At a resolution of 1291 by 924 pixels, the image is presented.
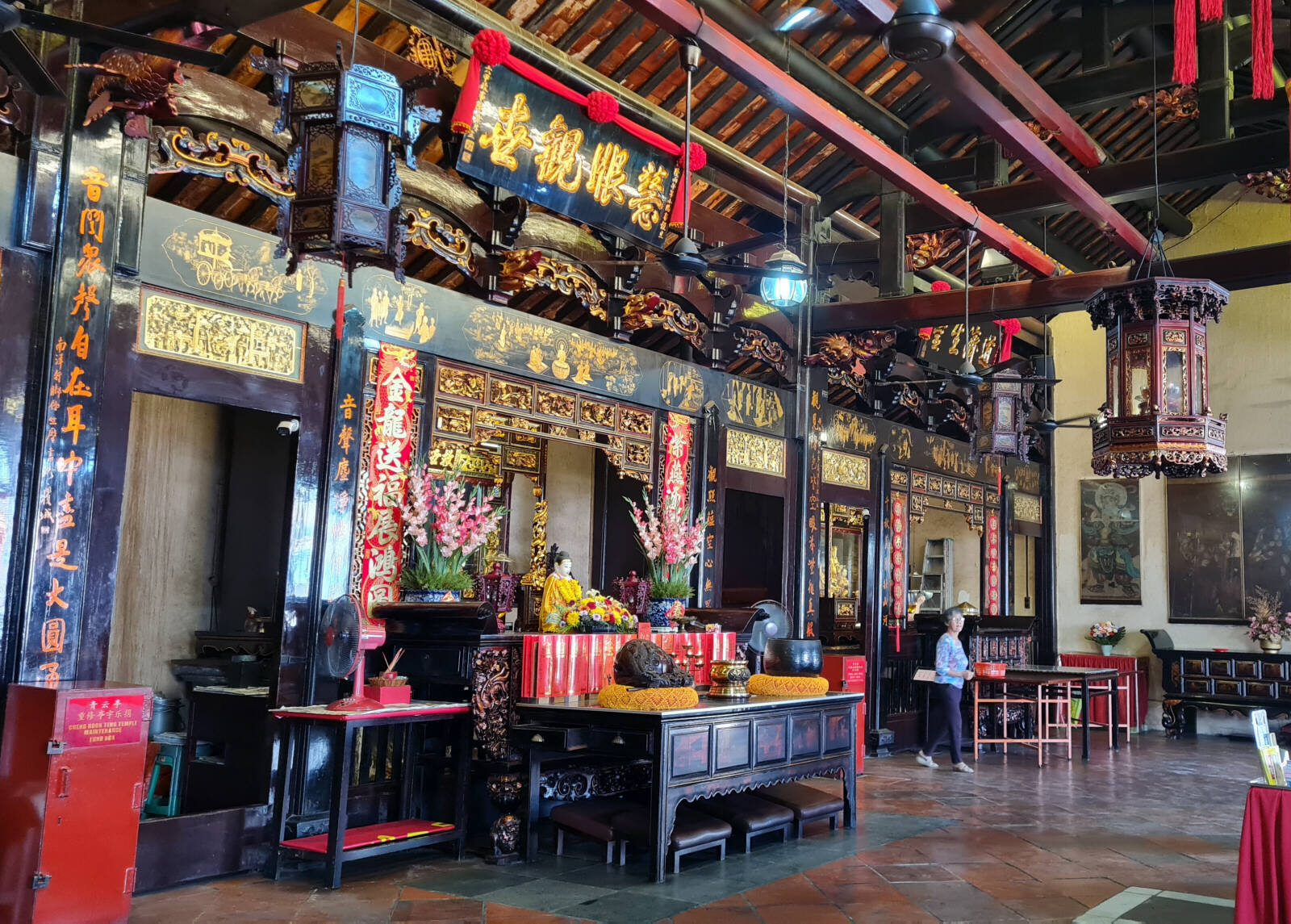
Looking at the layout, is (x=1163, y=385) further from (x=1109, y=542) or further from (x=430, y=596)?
(x=1109, y=542)

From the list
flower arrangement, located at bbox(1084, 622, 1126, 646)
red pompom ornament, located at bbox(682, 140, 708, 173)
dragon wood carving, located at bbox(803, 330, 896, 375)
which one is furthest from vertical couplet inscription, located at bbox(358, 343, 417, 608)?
flower arrangement, located at bbox(1084, 622, 1126, 646)

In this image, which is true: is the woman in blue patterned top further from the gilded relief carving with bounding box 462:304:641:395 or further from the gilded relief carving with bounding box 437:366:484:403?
the gilded relief carving with bounding box 437:366:484:403

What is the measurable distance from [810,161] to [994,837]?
5.09 metres

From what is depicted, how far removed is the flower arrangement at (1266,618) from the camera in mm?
11672

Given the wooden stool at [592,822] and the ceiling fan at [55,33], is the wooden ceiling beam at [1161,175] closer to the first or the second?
the wooden stool at [592,822]

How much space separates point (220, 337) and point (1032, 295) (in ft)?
19.1

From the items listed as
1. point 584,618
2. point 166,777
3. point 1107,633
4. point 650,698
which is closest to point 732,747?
point 650,698

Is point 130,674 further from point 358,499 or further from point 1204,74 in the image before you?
point 1204,74

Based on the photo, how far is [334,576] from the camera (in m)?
5.49

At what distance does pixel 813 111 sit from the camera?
5430mm

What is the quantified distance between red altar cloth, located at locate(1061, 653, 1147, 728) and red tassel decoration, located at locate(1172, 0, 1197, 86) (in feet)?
29.8

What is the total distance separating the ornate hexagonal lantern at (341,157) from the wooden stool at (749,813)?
10.9ft

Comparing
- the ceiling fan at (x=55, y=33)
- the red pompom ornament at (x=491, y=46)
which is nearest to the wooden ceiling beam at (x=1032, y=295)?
the red pompom ornament at (x=491, y=46)

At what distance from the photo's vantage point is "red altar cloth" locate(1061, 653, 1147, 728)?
12383mm
